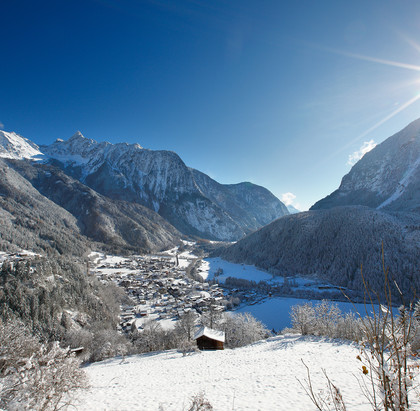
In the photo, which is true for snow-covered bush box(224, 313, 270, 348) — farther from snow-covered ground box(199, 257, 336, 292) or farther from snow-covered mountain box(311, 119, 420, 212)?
snow-covered mountain box(311, 119, 420, 212)

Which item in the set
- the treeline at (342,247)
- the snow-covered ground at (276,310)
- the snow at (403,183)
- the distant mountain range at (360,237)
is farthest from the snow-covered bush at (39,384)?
the snow at (403,183)

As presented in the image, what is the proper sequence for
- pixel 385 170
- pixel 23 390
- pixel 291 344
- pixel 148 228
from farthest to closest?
pixel 148 228, pixel 385 170, pixel 291 344, pixel 23 390

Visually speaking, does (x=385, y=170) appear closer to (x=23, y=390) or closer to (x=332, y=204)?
(x=332, y=204)

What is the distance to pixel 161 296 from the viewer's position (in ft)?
199

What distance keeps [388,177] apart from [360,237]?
4406 inches

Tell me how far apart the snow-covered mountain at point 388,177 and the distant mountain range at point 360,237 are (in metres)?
0.63

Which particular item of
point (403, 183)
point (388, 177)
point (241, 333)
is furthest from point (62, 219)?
point (388, 177)

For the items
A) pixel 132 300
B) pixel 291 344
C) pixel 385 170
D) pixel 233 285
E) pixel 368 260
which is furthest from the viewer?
pixel 385 170

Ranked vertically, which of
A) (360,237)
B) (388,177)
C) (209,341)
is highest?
(388,177)

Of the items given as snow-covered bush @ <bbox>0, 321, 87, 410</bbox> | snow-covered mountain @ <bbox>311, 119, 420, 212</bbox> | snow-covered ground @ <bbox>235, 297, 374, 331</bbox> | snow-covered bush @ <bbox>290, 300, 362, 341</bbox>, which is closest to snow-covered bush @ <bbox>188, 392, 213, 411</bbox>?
snow-covered bush @ <bbox>0, 321, 87, 410</bbox>

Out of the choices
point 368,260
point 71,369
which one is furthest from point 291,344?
point 368,260

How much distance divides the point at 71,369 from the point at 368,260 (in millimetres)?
84411

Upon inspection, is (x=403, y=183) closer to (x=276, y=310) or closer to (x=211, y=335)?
(x=276, y=310)

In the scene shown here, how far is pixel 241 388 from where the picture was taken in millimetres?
12648
